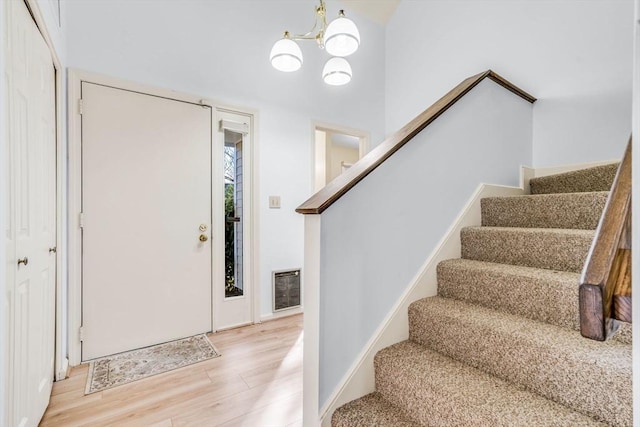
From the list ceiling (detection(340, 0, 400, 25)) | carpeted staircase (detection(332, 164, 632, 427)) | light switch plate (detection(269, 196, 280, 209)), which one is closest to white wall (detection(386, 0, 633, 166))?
ceiling (detection(340, 0, 400, 25))

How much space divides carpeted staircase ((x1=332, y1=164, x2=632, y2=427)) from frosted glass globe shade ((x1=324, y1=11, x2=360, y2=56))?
55.0 inches

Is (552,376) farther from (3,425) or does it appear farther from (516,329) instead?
(3,425)

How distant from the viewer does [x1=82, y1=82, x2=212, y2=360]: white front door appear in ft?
6.96

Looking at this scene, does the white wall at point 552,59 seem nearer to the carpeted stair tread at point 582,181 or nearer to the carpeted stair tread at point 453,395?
the carpeted stair tread at point 582,181

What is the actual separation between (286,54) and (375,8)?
2307 millimetres

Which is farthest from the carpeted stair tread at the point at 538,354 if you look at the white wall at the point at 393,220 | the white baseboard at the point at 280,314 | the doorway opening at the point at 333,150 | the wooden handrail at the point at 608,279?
the doorway opening at the point at 333,150

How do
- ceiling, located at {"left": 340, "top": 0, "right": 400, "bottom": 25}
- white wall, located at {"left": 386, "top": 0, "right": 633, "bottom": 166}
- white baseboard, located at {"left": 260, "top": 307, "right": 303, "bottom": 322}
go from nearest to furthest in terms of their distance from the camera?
white wall, located at {"left": 386, "top": 0, "right": 633, "bottom": 166} → white baseboard, located at {"left": 260, "top": 307, "right": 303, "bottom": 322} → ceiling, located at {"left": 340, "top": 0, "right": 400, "bottom": 25}

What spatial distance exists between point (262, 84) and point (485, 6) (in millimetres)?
2234

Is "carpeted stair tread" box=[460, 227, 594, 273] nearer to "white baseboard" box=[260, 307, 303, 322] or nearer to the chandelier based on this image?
the chandelier

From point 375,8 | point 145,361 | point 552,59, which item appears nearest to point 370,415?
point 145,361

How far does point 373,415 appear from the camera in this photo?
1.22m

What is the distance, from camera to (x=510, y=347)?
3.69 ft

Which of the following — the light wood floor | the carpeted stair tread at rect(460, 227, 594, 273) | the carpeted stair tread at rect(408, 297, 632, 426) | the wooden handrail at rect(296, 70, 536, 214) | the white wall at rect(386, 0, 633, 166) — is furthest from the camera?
the white wall at rect(386, 0, 633, 166)

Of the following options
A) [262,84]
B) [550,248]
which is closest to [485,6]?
[262,84]
